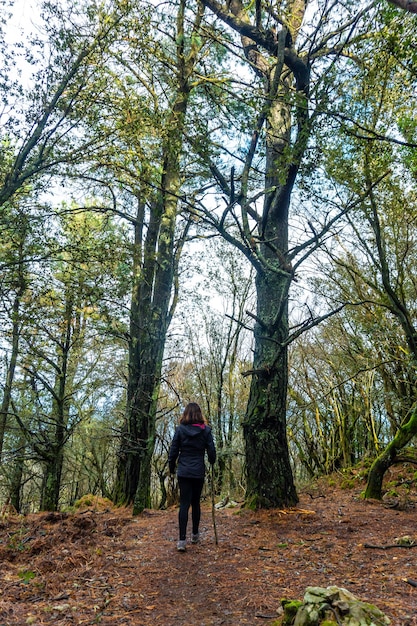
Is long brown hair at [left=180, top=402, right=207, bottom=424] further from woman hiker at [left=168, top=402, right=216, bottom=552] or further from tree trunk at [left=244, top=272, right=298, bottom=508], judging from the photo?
tree trunk at [left=244, top=272, right=298, bottom=508]

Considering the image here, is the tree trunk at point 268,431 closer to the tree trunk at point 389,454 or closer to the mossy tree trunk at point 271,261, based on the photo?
the mossy tree trunk at point 271,261

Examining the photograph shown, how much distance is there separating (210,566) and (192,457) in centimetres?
126

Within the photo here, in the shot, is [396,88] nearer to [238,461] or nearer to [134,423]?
[134,423]

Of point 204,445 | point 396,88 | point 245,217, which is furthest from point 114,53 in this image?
point 204,445

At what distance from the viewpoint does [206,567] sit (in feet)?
12.7

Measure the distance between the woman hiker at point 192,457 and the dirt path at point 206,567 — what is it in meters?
0.44

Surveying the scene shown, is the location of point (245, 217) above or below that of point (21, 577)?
above

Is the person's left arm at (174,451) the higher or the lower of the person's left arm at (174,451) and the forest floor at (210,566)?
the higher

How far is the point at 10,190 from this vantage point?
5043 mm

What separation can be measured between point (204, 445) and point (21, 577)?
2255 millimetres

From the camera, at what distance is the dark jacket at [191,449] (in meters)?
4.89

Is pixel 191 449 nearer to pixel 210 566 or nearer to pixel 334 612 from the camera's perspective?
pixel 210 566

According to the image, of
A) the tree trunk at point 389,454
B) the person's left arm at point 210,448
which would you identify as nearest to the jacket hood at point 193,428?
the person's left arm at point 210,448

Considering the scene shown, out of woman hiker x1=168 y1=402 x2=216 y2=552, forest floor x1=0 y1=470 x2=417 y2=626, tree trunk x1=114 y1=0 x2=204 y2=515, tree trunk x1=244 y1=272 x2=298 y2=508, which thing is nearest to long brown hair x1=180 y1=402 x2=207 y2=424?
woman hiker x1=168 y1=402 x2=216 y2=552
